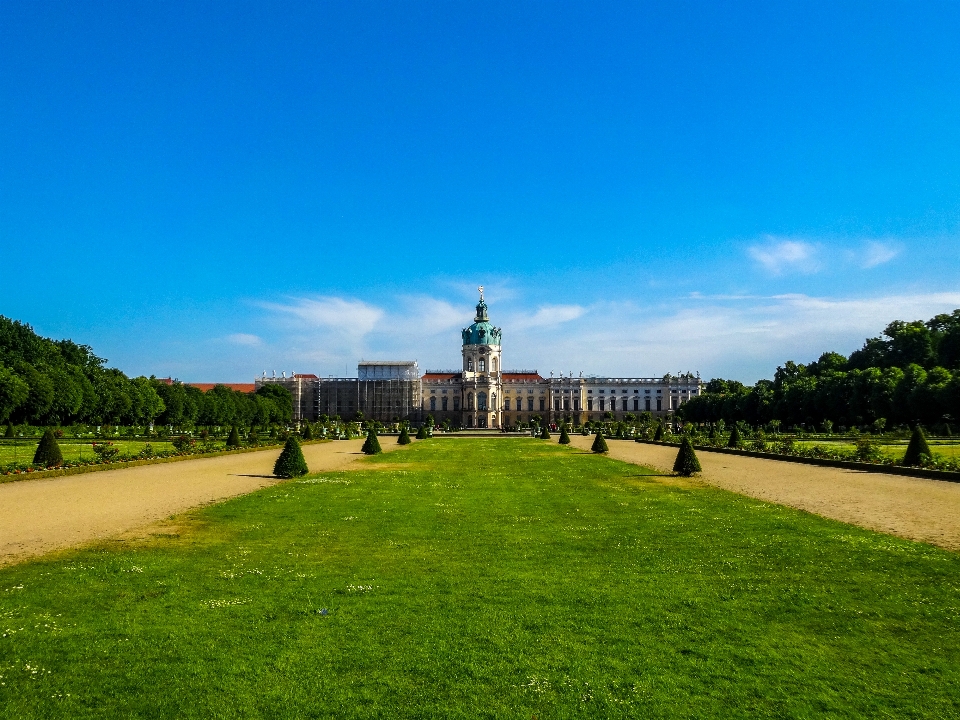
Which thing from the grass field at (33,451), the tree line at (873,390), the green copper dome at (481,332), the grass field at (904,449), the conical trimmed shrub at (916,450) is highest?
the green copper dome at (481,332)

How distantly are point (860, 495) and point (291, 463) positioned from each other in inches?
586

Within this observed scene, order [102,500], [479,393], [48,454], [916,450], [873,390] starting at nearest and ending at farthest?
[102,500], [48,454], [916,450], [873,390], [479,393]

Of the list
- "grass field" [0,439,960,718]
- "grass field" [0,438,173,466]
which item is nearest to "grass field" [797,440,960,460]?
"grass field" [0,439,960,718]

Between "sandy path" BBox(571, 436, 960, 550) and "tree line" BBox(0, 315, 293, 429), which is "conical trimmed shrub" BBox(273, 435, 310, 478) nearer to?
"sandy path" BBox(571, 436, 960, 550)

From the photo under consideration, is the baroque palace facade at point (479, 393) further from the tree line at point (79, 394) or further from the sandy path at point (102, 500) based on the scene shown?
the sandy path at point (102, 500)

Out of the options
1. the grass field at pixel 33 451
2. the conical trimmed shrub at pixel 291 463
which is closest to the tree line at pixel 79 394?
the grass field at pixel 33 451

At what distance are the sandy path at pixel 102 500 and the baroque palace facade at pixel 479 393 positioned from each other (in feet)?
348

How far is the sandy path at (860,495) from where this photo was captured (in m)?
11.6

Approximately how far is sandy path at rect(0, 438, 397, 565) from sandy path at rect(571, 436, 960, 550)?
11596 mm

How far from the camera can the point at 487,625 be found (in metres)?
6.16

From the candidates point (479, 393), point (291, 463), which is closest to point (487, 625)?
point (291, 463)

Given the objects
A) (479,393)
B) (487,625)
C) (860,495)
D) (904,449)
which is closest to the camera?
(487,625)

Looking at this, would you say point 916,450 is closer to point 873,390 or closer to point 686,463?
point 686,463

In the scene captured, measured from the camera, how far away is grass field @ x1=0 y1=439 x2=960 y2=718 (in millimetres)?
4840
